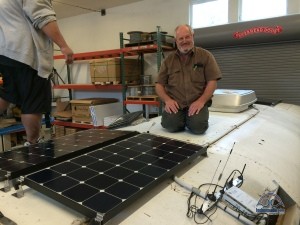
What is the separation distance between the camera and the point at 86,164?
3.34 feet

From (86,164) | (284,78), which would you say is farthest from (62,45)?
(284,78)

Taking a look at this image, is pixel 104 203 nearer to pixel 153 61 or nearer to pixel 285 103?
pixel 285 103

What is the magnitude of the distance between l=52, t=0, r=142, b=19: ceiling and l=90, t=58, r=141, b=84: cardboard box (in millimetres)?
1139

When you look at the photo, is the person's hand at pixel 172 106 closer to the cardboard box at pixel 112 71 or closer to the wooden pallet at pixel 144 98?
the wooden pallet at pixel 144 98

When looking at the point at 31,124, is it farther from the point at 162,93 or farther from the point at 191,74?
the point at 191,74

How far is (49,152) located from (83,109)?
134 inches

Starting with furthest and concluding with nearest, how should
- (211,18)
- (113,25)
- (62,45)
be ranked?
(113,25) < (211,18) < (62,45)

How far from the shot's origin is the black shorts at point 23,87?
148 cm

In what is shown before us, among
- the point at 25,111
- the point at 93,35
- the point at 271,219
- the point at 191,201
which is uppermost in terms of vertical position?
the point at 93,35

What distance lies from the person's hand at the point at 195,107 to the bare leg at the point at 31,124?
1.04 m

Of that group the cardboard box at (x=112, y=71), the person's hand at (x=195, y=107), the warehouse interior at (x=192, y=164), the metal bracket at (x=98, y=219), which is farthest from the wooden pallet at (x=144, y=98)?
the metal bracket at (x=98, y=219)

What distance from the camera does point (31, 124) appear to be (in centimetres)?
151

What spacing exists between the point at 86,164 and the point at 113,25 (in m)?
4.41

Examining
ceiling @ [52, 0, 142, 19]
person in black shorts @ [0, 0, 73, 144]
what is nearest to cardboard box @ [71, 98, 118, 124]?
ceiling @ [52, 0, 142, 19]
